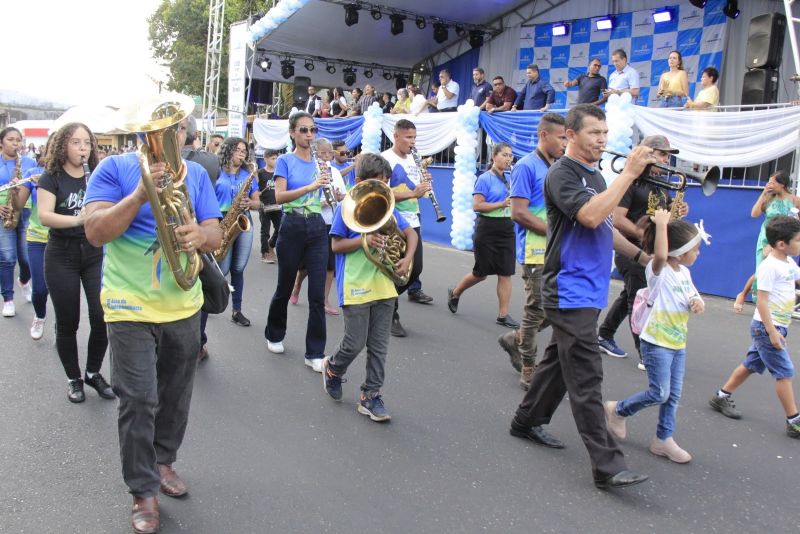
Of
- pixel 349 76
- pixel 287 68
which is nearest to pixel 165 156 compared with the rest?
pixel 287 68

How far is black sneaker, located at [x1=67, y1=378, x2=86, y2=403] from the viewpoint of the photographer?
14.3ft

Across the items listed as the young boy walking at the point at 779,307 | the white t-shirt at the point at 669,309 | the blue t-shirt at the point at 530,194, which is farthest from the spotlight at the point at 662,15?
the white t-shirt at the point at 669,309

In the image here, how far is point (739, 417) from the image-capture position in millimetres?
4422

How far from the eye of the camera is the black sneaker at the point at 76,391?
4.35 metres

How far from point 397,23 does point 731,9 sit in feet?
26.5

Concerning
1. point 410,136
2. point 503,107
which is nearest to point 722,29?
point 503,107

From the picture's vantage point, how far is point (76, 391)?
4383mm

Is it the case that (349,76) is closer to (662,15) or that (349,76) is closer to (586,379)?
(662,15)

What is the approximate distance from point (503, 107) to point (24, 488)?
35.2 ft

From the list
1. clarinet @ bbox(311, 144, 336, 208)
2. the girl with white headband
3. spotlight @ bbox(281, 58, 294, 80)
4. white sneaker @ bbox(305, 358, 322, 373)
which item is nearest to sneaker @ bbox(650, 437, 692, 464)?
the girl with white headband

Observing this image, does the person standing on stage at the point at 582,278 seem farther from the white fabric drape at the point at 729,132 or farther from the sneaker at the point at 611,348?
the white fabric drape at the point at 729,132

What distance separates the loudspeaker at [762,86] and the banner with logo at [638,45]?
10.2ft

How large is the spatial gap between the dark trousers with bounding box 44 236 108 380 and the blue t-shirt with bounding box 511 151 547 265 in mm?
2986

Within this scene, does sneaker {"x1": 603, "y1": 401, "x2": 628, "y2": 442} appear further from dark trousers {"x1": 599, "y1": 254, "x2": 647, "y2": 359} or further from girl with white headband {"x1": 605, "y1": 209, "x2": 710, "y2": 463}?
dark trousers {"x1": 599, "y1": 254, "x2": 647, "y2": 359}
